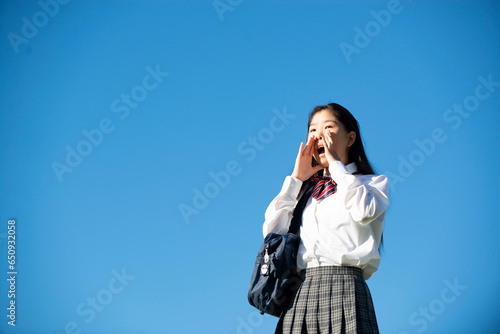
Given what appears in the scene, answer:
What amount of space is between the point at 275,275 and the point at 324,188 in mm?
523

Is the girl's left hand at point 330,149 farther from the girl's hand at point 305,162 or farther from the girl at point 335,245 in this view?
the girl's hand at point 305,162

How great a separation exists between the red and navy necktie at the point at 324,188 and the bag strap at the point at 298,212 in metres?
0.05

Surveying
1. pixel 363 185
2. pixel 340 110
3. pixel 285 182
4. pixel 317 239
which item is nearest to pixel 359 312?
pixel 317 239

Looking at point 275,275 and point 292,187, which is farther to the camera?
point 292,187

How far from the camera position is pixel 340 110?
2.92 metres

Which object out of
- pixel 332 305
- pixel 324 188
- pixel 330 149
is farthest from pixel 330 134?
pixel 332 305

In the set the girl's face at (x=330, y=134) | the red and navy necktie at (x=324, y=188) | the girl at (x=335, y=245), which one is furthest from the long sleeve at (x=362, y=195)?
the girl's face at (x=330, y=134)

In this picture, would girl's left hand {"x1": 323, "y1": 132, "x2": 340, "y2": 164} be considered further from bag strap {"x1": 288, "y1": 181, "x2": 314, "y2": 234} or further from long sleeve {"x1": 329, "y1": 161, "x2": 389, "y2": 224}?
bag strap {"x1": 288, "y1": 181, "x2": 314, "y2": 234}

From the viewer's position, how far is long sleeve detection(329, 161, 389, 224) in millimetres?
2393

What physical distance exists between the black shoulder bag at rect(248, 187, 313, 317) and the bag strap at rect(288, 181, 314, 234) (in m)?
0.10

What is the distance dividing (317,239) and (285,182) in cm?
40

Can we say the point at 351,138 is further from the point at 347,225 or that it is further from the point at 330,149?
the point at 347,225

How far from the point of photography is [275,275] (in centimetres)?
255

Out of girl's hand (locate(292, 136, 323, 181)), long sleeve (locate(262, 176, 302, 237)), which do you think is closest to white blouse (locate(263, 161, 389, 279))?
long sleeve (locate(262, 176, 302, 237))
